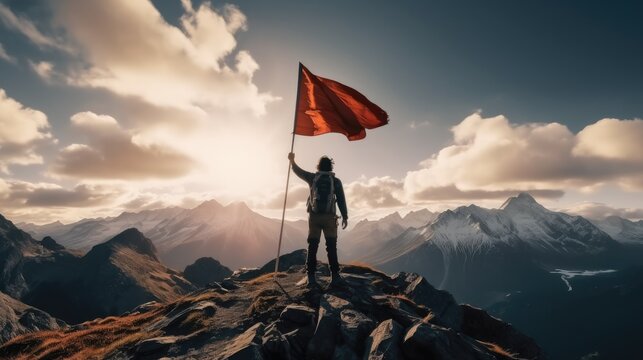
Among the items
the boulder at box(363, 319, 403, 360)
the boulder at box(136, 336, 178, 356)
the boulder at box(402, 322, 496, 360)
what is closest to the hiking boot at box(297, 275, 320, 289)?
the boulder at box(363, 319, 403, 360)

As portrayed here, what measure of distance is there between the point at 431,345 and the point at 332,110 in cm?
1314

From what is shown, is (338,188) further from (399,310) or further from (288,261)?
(288,261)

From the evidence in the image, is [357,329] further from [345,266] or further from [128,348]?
[345,266]

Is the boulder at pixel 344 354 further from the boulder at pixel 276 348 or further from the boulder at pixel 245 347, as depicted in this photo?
the boulder at pixel 245 347

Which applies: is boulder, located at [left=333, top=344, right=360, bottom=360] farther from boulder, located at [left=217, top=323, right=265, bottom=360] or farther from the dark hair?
the dark hair

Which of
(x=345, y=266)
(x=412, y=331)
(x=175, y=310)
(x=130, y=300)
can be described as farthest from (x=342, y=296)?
(x=130, y=300)

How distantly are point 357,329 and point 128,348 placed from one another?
7997 mm

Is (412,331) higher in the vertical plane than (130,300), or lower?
higher

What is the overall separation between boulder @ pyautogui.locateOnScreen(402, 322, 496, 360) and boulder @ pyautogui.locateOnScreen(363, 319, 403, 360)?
0.32 metres

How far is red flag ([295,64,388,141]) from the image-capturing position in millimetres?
19594

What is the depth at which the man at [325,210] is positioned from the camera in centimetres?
1584

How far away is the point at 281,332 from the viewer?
1173 cm

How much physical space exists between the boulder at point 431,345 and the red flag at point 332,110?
438 inches

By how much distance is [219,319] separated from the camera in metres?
13.8
